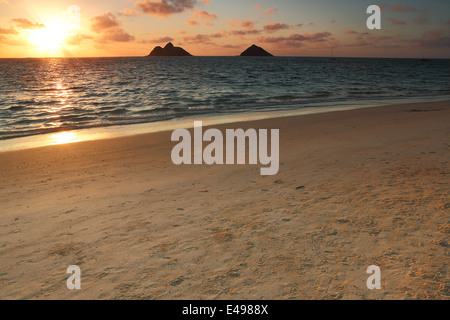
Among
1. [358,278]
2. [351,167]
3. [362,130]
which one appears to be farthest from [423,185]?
[362,130]

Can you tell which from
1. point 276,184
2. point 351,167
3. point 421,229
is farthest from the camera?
point 351,167

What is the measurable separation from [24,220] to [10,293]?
1975 millimetres

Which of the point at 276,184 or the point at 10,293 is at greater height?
the point at 276,184

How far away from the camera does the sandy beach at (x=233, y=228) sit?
3.21 metres

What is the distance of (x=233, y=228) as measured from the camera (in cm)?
430

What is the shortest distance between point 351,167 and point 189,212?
397cm

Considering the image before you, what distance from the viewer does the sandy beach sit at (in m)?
3.21

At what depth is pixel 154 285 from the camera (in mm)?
3223

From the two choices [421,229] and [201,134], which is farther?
[201,134]

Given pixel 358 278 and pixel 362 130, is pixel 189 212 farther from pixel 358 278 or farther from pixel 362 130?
pixel 362 130
